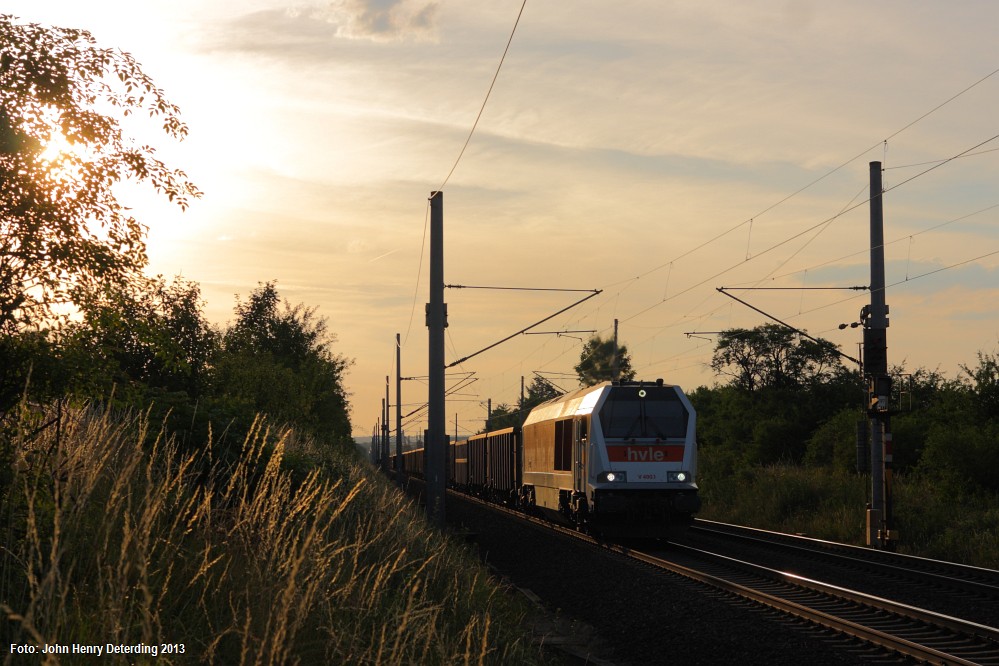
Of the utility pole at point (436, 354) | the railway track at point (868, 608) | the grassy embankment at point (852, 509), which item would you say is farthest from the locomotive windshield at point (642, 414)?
the grassy embankment at point (852, 509)

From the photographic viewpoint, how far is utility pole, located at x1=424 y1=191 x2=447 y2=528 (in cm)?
2011

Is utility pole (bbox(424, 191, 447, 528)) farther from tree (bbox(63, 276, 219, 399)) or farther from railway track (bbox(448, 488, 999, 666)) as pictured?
tree (bbox(63, 276, 219, 399))

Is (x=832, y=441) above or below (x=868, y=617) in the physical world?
above

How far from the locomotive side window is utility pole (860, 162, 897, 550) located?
6.42 metres

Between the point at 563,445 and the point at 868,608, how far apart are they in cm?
1087

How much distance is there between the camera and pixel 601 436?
64.3 feet

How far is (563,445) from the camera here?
22531 mm

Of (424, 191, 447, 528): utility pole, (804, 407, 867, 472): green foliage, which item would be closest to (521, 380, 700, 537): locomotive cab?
(424, 191, 447, 528): utility pole

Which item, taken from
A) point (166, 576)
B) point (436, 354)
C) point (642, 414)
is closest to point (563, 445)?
point (642, 414)

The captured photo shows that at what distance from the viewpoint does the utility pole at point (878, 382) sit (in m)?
21.0

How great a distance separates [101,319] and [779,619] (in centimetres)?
800

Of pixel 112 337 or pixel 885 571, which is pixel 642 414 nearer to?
pixel 885 571

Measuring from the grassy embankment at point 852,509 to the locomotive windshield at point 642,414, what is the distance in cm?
520

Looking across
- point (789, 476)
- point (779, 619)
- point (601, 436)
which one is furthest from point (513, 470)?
point (779, 619)
